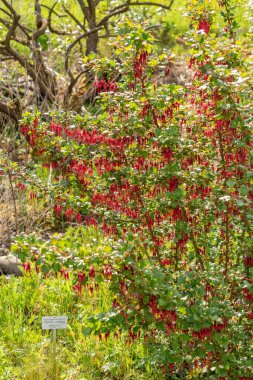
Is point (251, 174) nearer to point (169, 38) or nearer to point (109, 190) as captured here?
point (109, 190)

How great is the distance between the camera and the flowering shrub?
106 inches

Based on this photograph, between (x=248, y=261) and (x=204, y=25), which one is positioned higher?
(x=204, y=25)

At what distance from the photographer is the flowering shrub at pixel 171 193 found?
106 inches

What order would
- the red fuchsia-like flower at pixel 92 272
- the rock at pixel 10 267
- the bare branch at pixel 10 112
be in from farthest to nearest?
1. the bare branch at pixel 10 112
2. the rock at pixel 10 267
3. the red fuchsia-like flower at pixel 92 272

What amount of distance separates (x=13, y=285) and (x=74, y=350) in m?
0.77

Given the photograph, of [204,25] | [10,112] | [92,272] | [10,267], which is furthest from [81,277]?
[10,112]

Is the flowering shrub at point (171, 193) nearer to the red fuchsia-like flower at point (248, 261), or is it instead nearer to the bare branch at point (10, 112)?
the red fuchsia-like flower at point (248, 261)

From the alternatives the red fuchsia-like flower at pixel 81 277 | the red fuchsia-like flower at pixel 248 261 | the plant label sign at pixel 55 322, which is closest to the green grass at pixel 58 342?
the plant label sign at pixel 55 322

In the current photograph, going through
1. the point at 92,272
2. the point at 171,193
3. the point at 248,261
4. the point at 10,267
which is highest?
the point at 171,193

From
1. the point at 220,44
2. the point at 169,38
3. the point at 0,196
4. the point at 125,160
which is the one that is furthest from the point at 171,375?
the point at 169,38

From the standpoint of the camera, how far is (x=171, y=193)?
9.45ft

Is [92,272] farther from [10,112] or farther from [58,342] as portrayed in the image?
[10,112]

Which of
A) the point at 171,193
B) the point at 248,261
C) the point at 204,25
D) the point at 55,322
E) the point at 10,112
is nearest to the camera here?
the point at 171,193

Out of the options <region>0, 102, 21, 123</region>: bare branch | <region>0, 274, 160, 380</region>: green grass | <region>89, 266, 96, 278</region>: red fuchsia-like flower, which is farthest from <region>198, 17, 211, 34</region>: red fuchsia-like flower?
<region>0, 102, 21, 123</region>: bare branch
